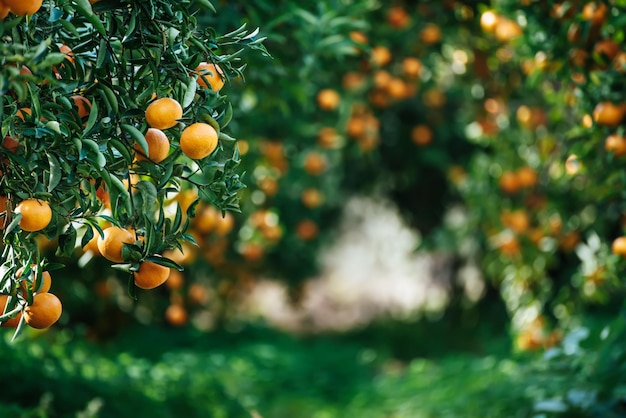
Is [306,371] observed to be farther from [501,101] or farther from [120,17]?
[120,17]

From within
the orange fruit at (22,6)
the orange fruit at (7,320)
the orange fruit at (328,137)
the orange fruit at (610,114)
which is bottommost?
the orange fruit at (7,320)

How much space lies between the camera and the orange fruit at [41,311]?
1.35 meters

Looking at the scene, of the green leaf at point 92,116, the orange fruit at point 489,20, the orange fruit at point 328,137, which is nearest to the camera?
the green leaf at point 92,116

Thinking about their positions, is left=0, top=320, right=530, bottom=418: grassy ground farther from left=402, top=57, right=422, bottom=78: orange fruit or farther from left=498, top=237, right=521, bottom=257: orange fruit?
left=402, top=57, right=422, bottom=78: orange fruit

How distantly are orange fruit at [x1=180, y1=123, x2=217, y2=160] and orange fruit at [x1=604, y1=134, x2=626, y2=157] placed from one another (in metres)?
1.28

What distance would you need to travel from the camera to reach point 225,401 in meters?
3.24

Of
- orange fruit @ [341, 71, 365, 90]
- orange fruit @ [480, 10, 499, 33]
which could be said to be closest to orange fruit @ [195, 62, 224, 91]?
orange fruit @ [480, 10, 499, 33]

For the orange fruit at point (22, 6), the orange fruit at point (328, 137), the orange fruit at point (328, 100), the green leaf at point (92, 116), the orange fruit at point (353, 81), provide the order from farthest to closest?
the orange fruit at point (328, 137) < the orange fruit at point (353, 81) < the orange fruit at point (328, 100) < the green leaf at point (92, 116) < the orange fruit at point (22, 6)

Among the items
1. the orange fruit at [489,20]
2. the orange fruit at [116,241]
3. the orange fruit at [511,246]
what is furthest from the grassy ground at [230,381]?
the orange fruit at [489,20]

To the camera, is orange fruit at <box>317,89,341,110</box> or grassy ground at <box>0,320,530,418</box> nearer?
grassy ground at <box>0,320,530,418</box>

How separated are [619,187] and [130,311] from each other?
148 inches

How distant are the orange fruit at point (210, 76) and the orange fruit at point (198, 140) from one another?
4.3 inches

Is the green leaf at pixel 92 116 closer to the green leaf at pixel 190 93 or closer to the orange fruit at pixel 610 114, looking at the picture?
the green leaf at pixel 190 93

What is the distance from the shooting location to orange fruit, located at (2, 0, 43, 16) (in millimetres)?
1108
